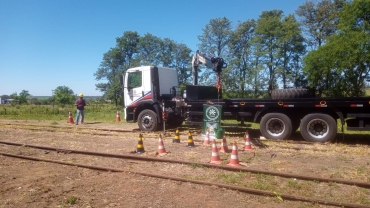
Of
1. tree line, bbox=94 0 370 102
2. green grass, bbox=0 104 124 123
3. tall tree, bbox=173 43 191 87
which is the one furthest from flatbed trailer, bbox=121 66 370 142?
tall tree, bbox=173 43 191 87

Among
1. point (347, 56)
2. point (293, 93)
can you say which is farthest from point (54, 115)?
point (347, 56)

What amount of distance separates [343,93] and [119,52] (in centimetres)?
4124

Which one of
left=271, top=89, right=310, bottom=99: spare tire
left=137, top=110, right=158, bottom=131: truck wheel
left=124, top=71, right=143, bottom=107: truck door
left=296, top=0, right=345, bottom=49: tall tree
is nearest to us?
left=271, top=89, right=310, bottom=99: spare tire

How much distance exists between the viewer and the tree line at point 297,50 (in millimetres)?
29875

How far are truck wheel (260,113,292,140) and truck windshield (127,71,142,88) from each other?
573cm

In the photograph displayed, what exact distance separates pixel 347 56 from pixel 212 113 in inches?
965

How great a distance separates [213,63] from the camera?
12.3 metres

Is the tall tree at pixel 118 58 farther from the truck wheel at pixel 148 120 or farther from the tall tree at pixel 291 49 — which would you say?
the truck wheel at pixel 148 120

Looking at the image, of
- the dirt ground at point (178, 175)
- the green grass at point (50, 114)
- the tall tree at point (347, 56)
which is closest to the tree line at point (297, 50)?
the tall tree at point (347, 56)

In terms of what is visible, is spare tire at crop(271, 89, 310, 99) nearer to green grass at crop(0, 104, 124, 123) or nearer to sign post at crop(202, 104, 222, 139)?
sign post at crop(202, 104, 222, 139)

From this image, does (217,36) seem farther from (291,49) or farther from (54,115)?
(54,115)

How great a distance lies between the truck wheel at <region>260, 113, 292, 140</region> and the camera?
9789mm

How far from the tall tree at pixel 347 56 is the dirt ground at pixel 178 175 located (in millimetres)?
23176

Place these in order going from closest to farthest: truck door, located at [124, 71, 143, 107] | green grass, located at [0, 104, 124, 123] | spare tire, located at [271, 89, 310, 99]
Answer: spare tire, located at [271, 89, 310, 99]
truck door, located at [124, 71, 143, 107]
green grass, located at [0, 104, 124, 123]
